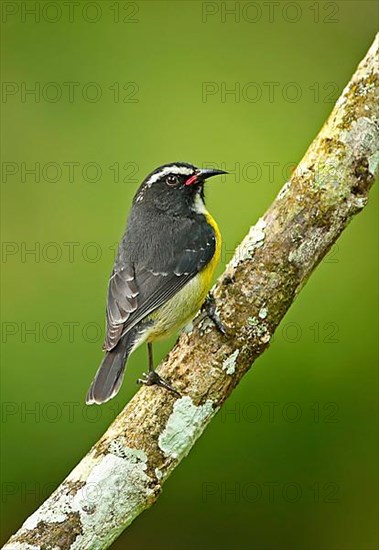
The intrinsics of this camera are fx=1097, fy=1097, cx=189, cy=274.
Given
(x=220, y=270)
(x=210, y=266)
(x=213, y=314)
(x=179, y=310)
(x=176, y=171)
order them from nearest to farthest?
1. (x=213, y=314)
2. (x=179, y=310)
3. (x=210, y=266)
4. (x=176, y=171)
5. (x=220, y=270)

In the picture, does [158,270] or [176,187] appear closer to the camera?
[158,270]

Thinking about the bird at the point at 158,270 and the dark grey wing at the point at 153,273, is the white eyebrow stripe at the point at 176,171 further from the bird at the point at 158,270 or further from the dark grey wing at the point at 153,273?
the dark grey wing at the point at 153,273

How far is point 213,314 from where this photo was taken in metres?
3.72

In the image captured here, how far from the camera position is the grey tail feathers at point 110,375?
12.3 feet

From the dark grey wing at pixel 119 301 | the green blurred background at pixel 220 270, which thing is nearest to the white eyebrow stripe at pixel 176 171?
the dark grey wing at pixel 119 301

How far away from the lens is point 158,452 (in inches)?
138

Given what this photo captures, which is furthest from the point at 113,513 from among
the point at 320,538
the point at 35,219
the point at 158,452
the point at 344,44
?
the point at 344,44

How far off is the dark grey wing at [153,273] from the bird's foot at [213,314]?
196mm

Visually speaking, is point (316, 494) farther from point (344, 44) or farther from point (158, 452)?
point (344, 44)

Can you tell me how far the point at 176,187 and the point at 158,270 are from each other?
450 millimetres

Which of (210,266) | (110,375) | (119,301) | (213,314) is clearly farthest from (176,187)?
(110,375)

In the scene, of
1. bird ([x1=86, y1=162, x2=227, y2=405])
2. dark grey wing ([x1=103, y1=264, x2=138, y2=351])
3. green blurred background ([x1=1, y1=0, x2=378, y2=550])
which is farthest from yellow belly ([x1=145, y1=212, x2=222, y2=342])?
green blurred background ([x1=1, y1=0, x2=378, y2=550])

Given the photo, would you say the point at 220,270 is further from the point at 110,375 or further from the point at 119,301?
the point at 110,375

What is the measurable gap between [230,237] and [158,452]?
74.9 inches
